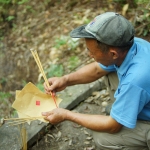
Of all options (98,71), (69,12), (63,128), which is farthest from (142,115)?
(69,12)

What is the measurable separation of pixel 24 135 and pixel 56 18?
9.35ft

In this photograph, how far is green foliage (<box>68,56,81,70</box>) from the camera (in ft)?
12.2

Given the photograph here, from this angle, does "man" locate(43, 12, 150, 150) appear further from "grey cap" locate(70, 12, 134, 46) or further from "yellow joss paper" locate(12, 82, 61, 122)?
"yellow joss paper" locate(12, 82, 61, 122)

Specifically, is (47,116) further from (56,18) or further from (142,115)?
(56,18)

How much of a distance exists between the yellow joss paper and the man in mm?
161

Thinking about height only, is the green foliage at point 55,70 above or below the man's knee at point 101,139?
above

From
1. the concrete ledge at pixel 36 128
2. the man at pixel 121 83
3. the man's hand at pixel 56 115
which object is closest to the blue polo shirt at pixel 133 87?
the man at pixel 121 83

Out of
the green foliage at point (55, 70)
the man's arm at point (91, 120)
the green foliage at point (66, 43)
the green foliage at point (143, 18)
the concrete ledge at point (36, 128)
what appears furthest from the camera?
the green foliage at point (66, 43)

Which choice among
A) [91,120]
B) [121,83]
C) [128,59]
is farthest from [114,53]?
[91,120]

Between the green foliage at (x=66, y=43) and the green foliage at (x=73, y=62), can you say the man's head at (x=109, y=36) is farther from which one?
the green foliage at (x=66, y=43)

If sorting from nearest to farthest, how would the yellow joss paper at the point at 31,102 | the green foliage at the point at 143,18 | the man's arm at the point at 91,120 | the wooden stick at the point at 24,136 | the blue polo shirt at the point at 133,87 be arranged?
the blue polo shirt at the point at 133,87 < the man's arm at the point at 91,120 < the yellow joss paper at the point at 31,102 < the wooden stick at the point at 24,136 < the green foliage at the point at 143,18

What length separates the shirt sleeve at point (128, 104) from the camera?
1.81 meters

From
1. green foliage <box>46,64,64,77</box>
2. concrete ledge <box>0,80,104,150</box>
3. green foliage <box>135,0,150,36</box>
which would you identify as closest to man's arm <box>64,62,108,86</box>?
concrete ledge <box>0,80,104,150</box>

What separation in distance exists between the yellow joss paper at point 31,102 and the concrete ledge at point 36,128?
429mm
